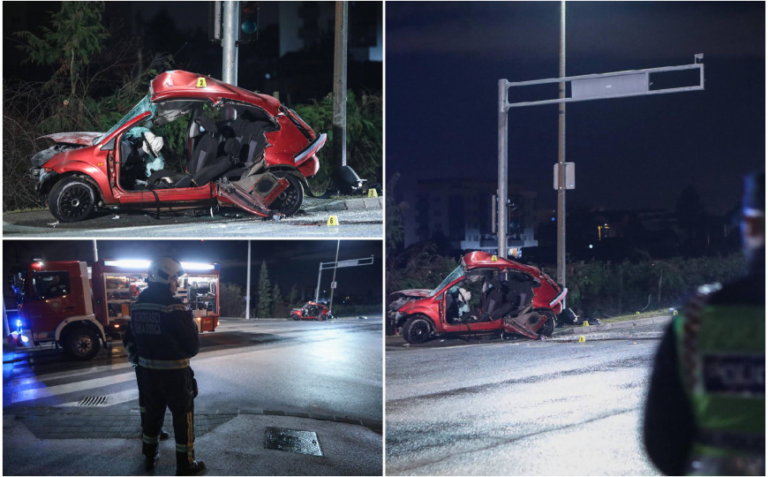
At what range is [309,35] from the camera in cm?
650

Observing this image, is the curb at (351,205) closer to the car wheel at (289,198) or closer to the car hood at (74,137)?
the car wheel at (289,198)

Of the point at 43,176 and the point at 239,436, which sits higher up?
the point at 43,176

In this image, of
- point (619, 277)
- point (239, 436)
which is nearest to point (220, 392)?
point (239, 436)

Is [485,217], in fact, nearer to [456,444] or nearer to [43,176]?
[456,444]

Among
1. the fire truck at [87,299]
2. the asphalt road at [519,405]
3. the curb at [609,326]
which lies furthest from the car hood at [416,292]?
the fire truck at [87,299]

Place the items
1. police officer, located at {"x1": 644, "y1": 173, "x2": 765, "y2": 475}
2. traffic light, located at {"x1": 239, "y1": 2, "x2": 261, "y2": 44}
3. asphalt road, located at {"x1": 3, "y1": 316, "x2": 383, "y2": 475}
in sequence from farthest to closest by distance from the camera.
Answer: traffic light, located at {"x1": 239, "y1": 2, "x2": 261, "y2": 44} < asphalt road, located at {"x1": 3, "y1": 316, "x2": 383, "y2": 475} < police officer, located at {"x1": 644, "y1": 173, "x2": 765, "y2": 475}

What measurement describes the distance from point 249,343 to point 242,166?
5.62 feet

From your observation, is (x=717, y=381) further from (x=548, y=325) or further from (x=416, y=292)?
(x=548, y=325)

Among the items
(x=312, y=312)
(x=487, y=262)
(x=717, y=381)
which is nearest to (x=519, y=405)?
(x=487, y=262)

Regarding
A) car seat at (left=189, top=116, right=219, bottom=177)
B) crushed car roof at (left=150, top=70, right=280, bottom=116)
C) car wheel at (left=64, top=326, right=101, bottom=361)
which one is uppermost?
crushed car roof at (left=150, top=70, right=280, bottom=116)

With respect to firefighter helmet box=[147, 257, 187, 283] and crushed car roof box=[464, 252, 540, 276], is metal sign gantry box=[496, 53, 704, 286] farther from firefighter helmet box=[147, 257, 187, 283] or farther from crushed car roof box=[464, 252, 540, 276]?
firefighter helmet box=[147, 257, 187, 283]

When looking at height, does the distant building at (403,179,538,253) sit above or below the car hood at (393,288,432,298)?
above

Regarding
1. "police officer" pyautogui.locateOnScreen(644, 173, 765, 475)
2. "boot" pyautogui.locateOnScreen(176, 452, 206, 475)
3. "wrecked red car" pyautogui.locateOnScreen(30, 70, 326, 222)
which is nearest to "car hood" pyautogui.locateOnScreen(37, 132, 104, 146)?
"wrecked red car" pyautogui.locateOnScreen(30, 70, 326, 222)

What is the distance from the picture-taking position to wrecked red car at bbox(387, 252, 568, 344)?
6281mm
